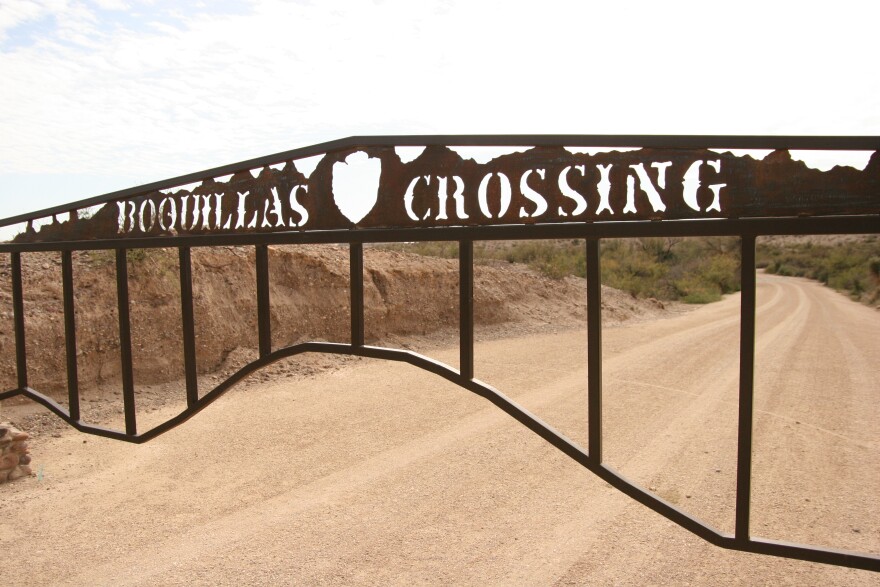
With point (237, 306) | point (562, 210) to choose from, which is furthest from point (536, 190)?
point (237, 306)

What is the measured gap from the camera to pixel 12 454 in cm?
600

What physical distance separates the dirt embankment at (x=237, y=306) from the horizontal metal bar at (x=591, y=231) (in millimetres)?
6636

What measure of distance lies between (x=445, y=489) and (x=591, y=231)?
3.72 m

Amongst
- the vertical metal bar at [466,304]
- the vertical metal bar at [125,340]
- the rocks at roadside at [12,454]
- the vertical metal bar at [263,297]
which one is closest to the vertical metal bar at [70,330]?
the vertical metal bar at [125,340]

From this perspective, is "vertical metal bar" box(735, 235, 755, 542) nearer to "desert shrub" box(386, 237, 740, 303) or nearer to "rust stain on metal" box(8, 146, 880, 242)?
"rust stain on metal" box(8, 146, 880, 242)

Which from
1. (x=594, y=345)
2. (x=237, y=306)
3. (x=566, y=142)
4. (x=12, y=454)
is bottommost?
(x=12, y=454)

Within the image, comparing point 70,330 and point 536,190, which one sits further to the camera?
point 70,330

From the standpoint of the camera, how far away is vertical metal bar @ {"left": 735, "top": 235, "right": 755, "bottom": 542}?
7.64 ft

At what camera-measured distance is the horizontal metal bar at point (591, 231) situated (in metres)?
2.19

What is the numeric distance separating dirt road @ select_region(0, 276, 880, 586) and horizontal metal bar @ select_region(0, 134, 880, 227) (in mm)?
2675

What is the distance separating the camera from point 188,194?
391 cm

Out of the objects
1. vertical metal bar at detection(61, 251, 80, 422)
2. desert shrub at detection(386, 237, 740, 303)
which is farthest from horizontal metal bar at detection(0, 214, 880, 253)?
desert shrub at detection(386, 237, 740, 303)

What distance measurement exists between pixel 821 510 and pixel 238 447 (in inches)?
225

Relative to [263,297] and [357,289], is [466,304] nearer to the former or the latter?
[357,289]
